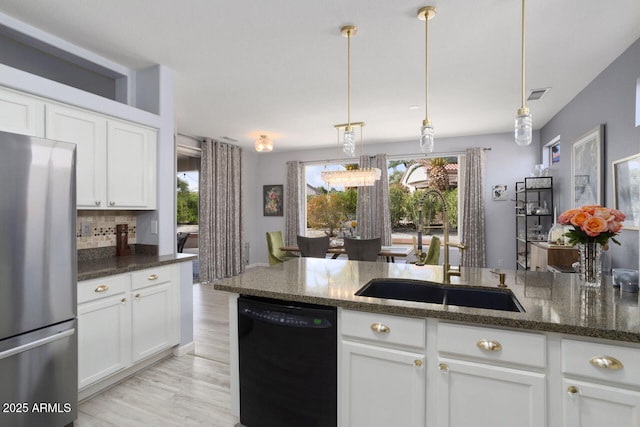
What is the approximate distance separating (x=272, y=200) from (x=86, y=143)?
5.06 meters

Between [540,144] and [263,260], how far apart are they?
5.82 metres

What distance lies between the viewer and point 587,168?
139 inches

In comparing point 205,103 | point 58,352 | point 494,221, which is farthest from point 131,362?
point 494,221

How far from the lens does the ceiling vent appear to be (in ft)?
11.9

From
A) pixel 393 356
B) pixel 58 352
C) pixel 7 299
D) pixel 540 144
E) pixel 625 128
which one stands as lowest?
pixel 58 352

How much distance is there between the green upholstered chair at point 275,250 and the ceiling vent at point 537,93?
3892 mm

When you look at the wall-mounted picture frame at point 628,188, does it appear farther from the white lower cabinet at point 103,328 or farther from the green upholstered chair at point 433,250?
the white lower cabinet at point 103,328

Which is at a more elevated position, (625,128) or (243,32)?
(243,32)

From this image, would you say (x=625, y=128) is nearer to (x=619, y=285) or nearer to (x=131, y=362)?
(x=619, y=285)

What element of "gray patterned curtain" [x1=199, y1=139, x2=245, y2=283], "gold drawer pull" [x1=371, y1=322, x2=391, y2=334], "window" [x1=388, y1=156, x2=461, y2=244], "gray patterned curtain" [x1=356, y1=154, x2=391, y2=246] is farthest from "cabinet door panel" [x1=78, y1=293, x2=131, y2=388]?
"window" [x1=388, y1=156, x2=461, y2=244]

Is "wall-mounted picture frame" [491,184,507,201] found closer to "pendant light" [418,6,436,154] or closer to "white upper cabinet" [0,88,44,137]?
"pendant light" [418,6,436,154]

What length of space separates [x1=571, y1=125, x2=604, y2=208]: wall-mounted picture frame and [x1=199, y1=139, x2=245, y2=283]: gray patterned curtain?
537cm

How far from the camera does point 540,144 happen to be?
17.8ft

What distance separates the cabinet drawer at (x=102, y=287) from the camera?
2096 mm
